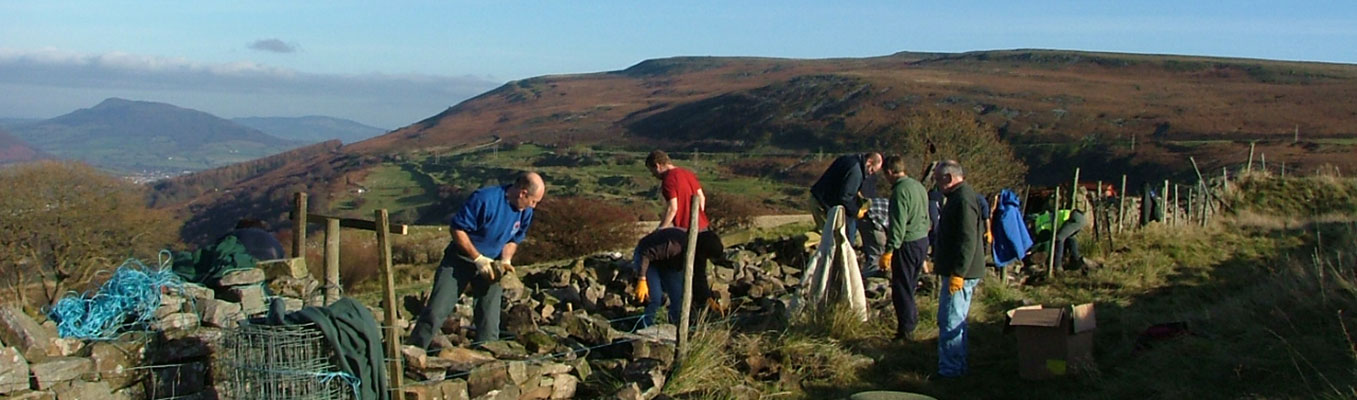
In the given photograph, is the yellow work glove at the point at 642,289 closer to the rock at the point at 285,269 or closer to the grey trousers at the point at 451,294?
the grey trousers at the point at 451,294

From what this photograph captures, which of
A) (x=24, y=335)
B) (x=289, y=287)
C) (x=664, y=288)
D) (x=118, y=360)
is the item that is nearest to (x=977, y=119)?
(x=664, y=288)

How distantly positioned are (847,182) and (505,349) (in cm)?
384

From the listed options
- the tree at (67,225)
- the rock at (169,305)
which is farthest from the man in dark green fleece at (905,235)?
the tree at (67,225)

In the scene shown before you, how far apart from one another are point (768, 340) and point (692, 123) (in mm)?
97705

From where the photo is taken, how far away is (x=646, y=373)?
732cm

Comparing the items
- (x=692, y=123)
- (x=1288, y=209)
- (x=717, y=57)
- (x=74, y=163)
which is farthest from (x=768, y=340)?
(x=717, y=57)

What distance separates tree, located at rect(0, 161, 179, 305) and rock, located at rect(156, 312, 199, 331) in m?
23.2

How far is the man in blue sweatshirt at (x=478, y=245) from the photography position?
734 centimetres

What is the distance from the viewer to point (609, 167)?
8069 cm

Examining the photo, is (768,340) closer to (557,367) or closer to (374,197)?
(557,367)

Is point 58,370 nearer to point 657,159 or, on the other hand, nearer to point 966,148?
point 657,159

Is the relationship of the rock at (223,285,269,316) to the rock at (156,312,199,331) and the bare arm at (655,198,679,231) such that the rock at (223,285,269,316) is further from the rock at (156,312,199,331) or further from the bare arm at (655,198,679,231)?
the bare arm at (655,198,679,231)

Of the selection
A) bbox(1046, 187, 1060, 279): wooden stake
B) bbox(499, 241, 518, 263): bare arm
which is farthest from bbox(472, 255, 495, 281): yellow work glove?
bbox(1046, 187, 1060, 279): wooden stake

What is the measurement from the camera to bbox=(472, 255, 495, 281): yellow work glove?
7.20 metres
